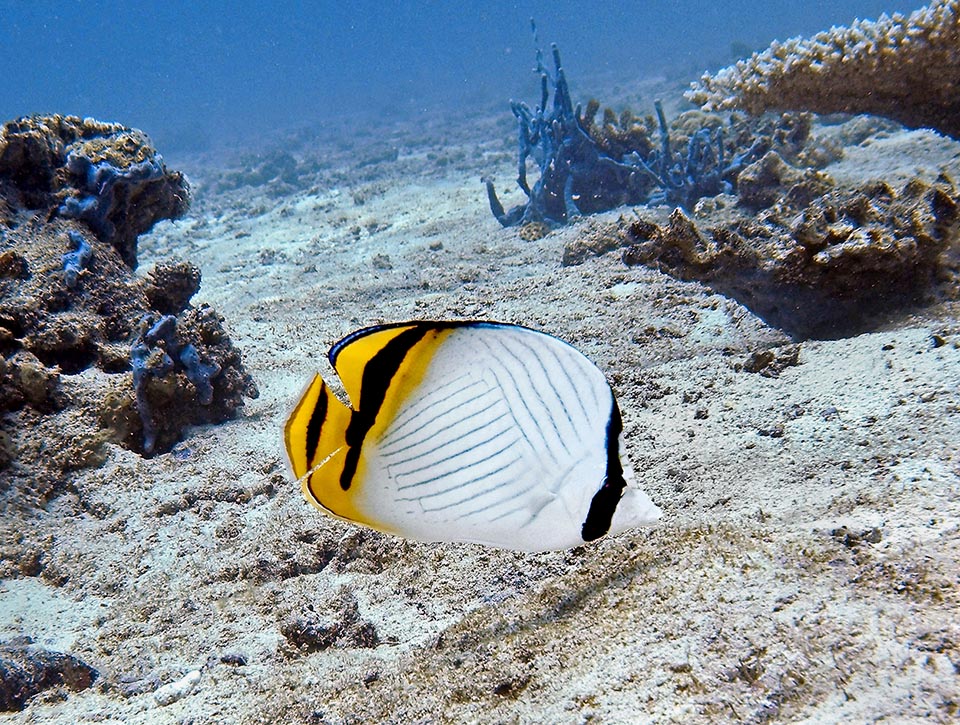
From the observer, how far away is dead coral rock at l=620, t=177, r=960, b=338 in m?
3.09

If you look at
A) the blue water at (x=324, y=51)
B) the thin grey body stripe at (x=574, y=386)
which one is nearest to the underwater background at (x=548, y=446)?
the thin grey body stripe at (x=574, y=386)

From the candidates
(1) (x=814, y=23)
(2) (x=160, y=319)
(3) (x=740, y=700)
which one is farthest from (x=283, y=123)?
(3) (x=740, y=700)

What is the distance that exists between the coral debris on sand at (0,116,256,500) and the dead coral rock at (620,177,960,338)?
109 inches

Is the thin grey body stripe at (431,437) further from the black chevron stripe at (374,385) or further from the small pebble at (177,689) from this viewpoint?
the small pebble at (177,689)

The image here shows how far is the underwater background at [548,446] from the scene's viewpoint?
129cm

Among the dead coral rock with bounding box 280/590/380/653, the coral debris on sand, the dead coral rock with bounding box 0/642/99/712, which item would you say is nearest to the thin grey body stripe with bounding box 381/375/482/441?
the dead coral rock with bounding box 280/590/380/653

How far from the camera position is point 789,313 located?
3389 millimetres

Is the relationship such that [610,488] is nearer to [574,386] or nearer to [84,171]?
[574,386]

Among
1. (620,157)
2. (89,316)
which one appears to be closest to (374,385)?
(89,316)

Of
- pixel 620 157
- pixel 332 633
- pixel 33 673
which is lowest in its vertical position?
pixel 332 633

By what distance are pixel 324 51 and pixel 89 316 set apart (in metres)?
99.6

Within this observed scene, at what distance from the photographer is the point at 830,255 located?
3.12 metres

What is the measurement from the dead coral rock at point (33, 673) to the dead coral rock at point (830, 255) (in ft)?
10.6

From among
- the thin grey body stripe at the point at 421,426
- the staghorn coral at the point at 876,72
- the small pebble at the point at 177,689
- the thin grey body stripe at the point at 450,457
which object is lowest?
the small pebble at the point at 177,689
